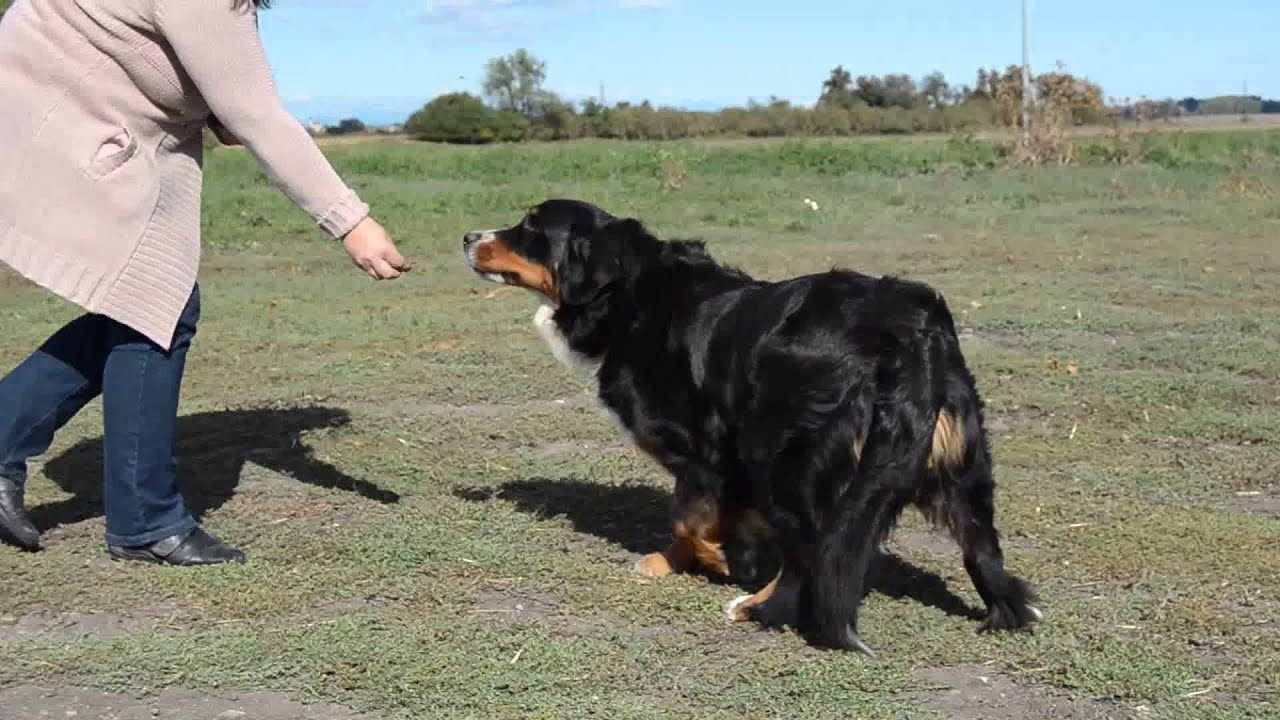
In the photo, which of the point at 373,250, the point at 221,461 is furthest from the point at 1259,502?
the point at 221,461

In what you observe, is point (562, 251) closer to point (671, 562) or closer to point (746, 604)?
Result: point (671, 562)

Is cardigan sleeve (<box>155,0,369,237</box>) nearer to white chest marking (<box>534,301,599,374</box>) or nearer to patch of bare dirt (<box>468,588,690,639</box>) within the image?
white chest marking (<box>534,301,599,374</box>)

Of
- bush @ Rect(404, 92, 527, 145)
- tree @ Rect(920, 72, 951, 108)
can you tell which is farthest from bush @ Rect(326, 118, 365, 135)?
tree @ Rect(920, 72, 951, 108)

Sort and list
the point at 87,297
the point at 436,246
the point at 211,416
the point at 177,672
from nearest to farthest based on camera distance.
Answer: the point at 177,672, the point at 87,297, the point at 211,416, the point at 436,246

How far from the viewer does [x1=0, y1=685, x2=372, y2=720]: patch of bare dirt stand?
3609 millimetres

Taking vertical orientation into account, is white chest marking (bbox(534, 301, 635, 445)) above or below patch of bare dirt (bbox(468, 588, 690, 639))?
above

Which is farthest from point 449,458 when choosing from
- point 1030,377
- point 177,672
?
point 1030,377

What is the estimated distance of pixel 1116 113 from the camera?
27219 mm

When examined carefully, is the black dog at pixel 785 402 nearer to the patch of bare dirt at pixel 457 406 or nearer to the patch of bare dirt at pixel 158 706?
the patch of bare dirt at pixel 158 706

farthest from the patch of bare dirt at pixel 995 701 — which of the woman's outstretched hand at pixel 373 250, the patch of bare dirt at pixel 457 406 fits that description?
the patch of bare dirt at pixel 457 406

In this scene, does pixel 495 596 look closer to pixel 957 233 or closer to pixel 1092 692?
pixel 1092 692

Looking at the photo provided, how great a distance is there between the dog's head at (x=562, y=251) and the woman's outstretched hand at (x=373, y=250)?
85 cm

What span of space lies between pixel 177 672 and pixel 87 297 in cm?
130

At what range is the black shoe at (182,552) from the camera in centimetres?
487
